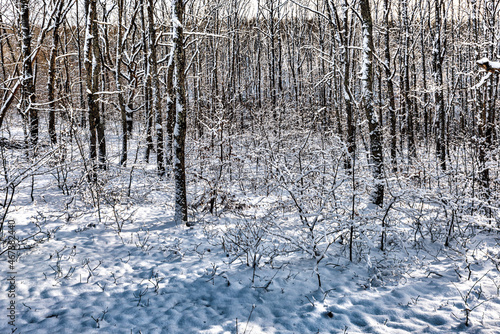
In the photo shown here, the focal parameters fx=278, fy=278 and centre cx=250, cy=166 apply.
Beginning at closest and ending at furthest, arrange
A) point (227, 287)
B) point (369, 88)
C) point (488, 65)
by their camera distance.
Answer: point (488, 65) < point (227, 287) < point (369, 88)

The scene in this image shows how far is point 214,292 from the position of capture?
3.80m

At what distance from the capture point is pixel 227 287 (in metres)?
3.91

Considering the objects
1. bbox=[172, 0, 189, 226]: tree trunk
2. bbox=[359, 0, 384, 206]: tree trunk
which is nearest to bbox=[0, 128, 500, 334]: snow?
bbox=[172, 0, 189, 226]: tree trunk

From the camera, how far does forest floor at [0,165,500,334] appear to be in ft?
10.3

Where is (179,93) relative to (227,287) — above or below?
above

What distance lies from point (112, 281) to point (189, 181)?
5.90 m

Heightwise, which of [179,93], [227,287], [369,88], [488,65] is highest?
[369,88]

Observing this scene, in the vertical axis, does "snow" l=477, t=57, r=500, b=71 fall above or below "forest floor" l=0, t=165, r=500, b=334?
above

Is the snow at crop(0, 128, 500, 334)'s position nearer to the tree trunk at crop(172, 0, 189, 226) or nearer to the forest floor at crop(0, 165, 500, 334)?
the forest floor at crop(0, 165, 500, 334)

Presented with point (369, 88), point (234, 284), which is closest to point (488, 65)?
point (234, 284)

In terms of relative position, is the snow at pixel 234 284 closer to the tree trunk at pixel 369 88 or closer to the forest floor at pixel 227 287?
the forest floor at pixel 227 287

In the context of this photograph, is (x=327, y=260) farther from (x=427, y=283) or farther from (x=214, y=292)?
(x=214, y=292)

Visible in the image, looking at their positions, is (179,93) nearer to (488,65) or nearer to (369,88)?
(369,88)

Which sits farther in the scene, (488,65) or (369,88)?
(369,88)
